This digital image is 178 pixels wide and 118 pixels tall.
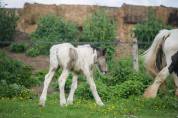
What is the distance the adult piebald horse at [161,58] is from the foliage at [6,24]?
24.0m

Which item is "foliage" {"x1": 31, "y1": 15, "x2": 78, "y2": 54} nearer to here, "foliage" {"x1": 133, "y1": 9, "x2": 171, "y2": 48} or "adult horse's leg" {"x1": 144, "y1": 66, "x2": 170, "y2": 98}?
"foliage" {"x1": 133, "y1": 9, "x2": 171, "y2": 48}

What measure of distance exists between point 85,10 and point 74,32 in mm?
7969

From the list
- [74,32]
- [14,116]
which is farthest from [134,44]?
[74,32]

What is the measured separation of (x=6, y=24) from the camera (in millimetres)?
40375

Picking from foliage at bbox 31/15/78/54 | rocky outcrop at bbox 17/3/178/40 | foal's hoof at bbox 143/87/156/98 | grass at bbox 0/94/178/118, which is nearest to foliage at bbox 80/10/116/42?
foliage at bbox 31/15/78/54

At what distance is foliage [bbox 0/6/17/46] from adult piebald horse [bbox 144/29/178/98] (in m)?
24.0

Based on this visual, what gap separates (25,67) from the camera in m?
23.0

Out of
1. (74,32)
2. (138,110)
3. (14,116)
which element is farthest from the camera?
(74,32)

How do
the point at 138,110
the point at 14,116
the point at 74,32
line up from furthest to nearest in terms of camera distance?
1. the point at 74,32
2. the point at 138,110
3. the point at 14,116

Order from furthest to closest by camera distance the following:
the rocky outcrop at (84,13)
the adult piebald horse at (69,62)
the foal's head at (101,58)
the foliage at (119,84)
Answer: the rocky outcrop at (84,13) → the foliage at (119,84) → the foal's head at (101,58) → the adult piebald horse at (69,62)

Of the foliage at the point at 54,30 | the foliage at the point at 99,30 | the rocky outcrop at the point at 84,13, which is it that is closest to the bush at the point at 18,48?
the foliage at the point at 54,30

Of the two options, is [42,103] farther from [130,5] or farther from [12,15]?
[130,5]

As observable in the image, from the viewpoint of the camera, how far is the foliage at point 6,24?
3981 centimetres

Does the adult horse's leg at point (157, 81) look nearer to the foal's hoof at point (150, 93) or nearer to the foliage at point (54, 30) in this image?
the foal's hoof at point (150, 93)
